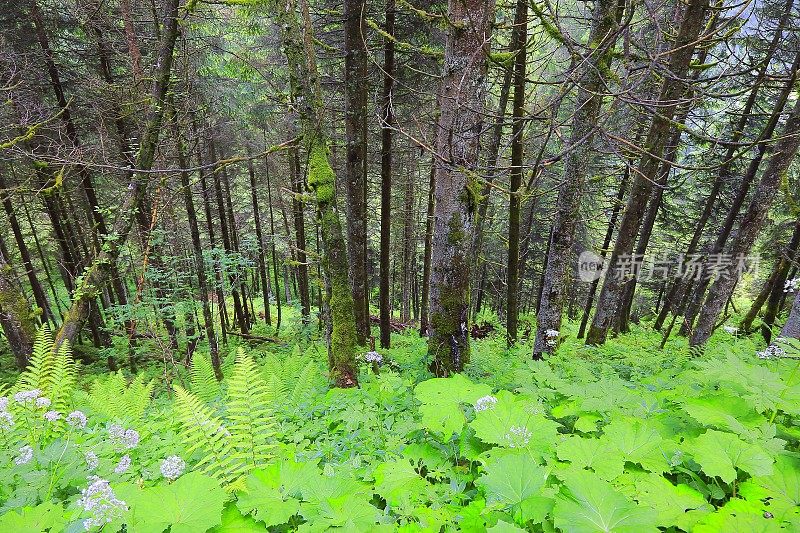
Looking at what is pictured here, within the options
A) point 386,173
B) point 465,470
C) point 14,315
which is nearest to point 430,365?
point 465,470

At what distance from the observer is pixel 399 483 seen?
2070 millimetres

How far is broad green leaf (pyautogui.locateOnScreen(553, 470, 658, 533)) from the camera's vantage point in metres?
1.41

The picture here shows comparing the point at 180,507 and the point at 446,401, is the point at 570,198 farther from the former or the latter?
the point at 180,507

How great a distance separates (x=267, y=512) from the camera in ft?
5.76

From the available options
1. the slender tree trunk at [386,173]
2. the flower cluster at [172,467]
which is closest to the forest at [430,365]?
the flower cluster at [172,467]

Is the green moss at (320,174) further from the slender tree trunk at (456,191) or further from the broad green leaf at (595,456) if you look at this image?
the broad green leaf at (595,456)

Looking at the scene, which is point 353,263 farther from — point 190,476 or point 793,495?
point 793,495

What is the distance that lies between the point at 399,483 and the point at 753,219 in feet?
28.6

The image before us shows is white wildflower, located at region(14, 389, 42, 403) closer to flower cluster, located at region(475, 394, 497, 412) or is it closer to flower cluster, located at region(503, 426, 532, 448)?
flower cluster, located at region(475, 394, 497, 412)

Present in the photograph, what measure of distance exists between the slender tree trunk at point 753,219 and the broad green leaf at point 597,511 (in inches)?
288

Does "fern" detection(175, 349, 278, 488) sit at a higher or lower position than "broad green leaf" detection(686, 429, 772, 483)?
lower

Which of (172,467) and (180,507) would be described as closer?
(180,507)

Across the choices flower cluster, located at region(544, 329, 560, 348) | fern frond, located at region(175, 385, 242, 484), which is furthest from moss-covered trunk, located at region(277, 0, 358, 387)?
flower cluster, located at region(544, 329, 560, 348)

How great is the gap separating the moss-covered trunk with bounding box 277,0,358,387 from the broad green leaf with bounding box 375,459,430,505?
301cm
